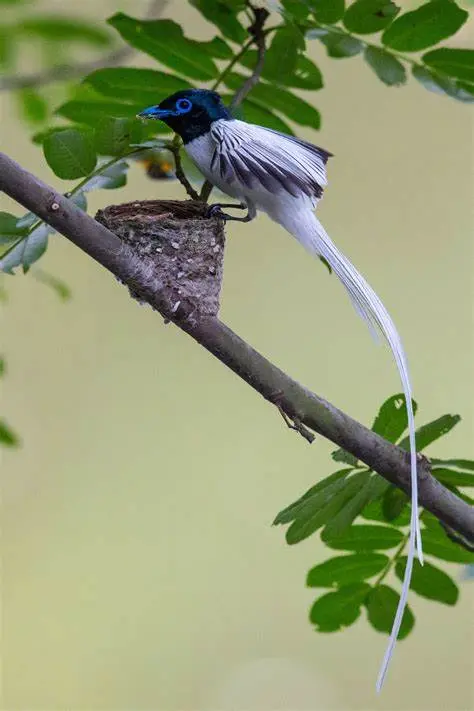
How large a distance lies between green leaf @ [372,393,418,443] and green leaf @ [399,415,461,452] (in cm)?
4

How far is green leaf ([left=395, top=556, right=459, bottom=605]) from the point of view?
144 centimetres

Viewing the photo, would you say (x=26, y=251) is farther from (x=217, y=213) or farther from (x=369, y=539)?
(x=369, y=539)

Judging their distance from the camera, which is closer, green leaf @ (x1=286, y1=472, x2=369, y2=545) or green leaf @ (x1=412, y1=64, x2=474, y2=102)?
green leaf @ (x1=286, y1=472, x2=369, y2=545)

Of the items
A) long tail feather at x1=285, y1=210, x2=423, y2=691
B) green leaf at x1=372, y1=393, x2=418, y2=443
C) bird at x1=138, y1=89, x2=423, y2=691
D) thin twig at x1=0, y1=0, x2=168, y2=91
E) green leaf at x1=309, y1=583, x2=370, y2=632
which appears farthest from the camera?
thin twig at x1=0, y1=0, x2=168, y2=91

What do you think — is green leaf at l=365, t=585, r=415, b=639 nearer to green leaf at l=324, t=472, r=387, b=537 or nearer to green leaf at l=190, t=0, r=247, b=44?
green leaf at l=324, t=472, r=387, b=537

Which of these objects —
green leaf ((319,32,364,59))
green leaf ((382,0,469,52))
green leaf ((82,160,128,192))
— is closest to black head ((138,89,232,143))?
green leaf ((82,160,128,192))

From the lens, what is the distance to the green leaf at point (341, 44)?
1.48 metres

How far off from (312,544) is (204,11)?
96.7 inches

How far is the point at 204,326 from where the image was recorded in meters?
1.13

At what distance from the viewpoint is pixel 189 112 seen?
1416 millimetres

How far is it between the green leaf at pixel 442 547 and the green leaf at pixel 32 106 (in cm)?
97

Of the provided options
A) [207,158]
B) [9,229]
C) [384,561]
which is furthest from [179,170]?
[384,561]

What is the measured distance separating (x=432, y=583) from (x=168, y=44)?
98 cm

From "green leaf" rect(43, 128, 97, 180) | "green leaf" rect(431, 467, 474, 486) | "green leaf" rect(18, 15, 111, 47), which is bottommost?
"green leaf" rect(431, 467, 474, 486)
